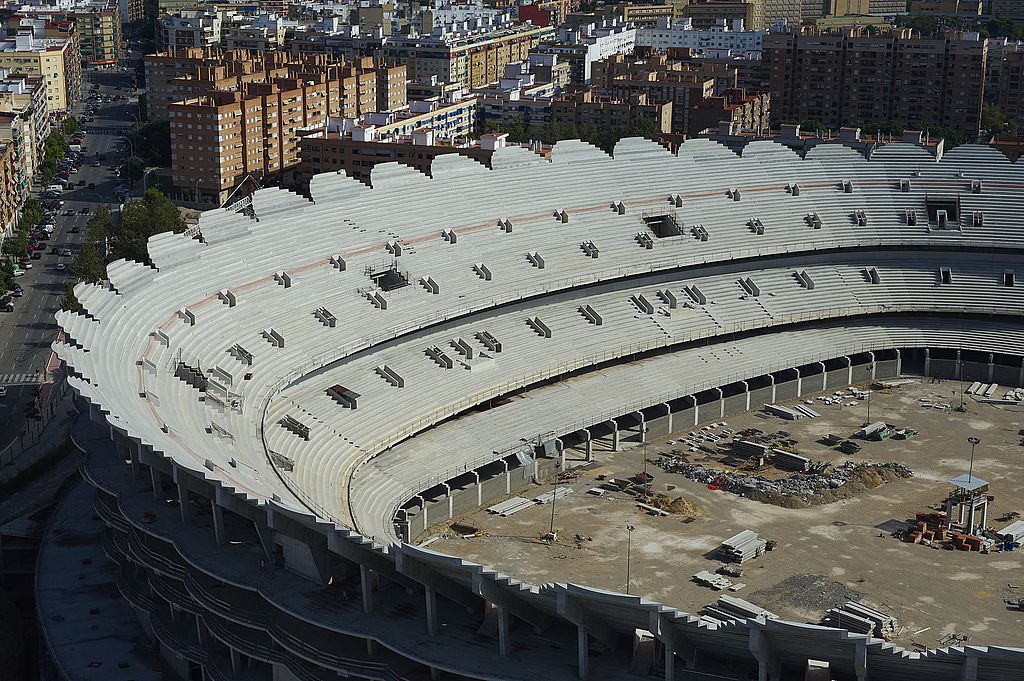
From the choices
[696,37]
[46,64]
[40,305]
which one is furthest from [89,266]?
[696,37]

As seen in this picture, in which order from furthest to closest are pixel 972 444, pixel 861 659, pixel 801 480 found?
pixel 972 444
pixel 801 480
pixel 861 659

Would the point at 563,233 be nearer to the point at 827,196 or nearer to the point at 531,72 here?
the point at 827,196

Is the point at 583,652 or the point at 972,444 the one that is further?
the point at 972,444

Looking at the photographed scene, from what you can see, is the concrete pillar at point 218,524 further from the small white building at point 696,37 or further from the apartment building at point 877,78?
the small white building at point 696,37

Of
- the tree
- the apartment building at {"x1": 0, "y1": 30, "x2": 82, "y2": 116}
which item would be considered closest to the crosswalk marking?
the tree

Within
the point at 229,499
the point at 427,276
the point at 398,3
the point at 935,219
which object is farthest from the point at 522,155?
the point at 398,3

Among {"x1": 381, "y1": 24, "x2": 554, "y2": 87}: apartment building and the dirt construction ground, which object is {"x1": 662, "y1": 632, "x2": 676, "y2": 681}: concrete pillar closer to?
the dirt construction ground

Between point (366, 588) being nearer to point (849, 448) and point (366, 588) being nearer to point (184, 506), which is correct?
point (184, 506)

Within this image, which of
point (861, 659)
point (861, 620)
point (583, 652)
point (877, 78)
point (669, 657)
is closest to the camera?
point (861, 659)
